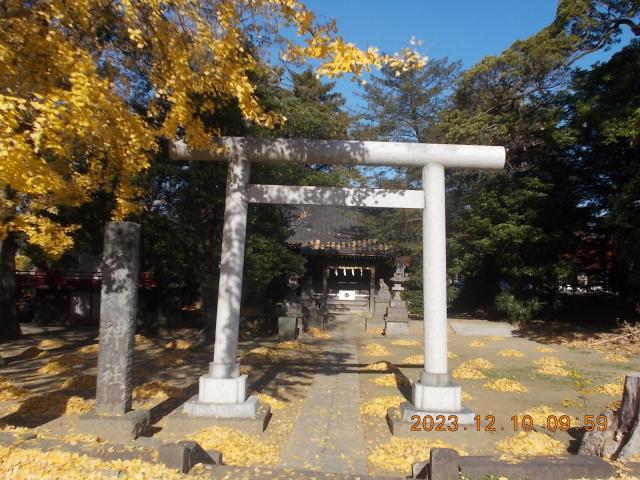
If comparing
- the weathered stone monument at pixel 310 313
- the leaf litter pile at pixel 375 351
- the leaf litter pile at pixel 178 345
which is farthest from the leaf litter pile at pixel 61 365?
the weathered stone monument at pixel 310 313

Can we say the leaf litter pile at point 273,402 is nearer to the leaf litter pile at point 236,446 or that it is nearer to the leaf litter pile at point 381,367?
the leaf litter pile at point 236,446

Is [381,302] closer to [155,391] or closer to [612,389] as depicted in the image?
[612,389]

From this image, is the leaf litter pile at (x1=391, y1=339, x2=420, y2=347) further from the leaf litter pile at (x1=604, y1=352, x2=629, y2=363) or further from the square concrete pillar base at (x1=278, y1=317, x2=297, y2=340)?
the leaf litter pile at (x1=604, y1=352, x2=629, y2=363)

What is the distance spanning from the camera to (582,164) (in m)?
17.1

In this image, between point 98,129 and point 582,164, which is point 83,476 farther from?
point 582,164

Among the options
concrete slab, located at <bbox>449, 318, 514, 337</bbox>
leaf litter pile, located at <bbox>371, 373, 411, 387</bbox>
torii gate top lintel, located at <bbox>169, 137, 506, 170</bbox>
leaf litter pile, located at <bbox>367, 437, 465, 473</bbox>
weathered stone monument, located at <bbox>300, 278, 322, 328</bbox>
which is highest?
torii gate top lintel, located at <bbox>169, 137, 506, 170</bbox>

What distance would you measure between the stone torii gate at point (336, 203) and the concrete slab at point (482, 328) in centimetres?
1169

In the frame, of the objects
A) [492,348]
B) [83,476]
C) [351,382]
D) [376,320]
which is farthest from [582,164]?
[83,476]

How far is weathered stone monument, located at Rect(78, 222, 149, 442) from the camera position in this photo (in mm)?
5180

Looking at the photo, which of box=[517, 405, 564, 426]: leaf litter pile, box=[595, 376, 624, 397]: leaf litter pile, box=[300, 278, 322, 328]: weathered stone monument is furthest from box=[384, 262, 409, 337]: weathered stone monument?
box=[517, 405, 564, 426]: leaf litter pile

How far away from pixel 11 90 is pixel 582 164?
18174 mm

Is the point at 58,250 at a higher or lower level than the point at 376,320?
higher

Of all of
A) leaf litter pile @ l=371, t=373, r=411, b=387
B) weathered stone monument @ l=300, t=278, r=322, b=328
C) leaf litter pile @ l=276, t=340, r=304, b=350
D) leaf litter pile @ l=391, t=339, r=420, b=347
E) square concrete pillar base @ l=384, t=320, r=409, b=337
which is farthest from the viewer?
weathered stone monument @ l=300, t=278, r=322, b=328

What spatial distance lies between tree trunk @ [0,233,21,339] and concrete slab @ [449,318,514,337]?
48.7ft
